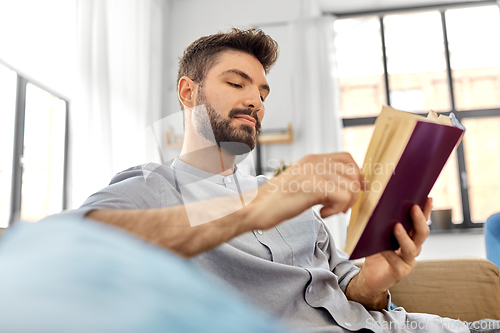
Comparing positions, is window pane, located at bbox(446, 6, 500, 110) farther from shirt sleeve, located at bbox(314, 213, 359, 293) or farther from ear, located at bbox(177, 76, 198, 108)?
ear, located at bbox(177, 76, 198, 108)

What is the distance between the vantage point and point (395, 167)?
43cm

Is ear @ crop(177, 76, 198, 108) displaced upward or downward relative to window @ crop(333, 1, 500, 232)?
downward

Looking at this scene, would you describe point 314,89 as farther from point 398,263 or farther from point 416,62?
point 398,263

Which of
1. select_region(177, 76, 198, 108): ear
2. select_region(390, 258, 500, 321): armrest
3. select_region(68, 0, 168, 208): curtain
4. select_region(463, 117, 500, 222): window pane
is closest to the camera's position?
select_region(177, 76, 198, 108): ear

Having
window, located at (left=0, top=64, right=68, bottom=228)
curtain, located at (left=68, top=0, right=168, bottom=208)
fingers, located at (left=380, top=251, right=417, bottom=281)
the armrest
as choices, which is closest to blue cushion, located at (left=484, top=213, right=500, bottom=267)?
the armrest

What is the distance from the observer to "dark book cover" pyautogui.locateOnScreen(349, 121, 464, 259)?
1.41 ft

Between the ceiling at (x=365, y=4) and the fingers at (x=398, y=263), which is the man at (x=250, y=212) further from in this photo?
the ceiling at (x=365, y=4)

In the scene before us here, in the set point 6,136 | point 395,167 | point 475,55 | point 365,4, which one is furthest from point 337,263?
point 475,55

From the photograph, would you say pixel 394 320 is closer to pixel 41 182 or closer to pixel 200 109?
pixel 200 109

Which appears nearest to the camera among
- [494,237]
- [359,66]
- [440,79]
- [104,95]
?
[494,237]

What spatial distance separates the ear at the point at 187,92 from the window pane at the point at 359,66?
2.85 m

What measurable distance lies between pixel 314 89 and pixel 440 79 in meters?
1.19

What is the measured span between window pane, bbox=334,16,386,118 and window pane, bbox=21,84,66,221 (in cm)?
241

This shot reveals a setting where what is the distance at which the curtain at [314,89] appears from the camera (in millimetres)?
3256
